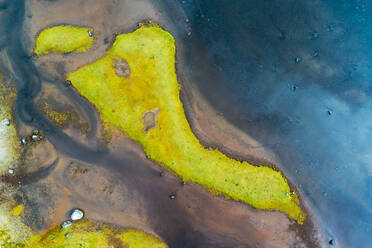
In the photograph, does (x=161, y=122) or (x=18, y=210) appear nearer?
(x=18, y=210)

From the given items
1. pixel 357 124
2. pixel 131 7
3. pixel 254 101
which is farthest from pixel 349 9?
pixel 131 7

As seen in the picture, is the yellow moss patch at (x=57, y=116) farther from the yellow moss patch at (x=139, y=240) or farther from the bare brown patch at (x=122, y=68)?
the yellow moss patch at (x=139, y=240)

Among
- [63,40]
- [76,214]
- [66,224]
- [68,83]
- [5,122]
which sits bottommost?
[66,224]

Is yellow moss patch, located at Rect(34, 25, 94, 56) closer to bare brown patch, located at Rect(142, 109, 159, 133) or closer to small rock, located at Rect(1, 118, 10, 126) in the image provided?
small rock, located at Rect(1, 118, 10, 126)

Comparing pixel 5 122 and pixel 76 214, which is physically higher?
pixel 5 122

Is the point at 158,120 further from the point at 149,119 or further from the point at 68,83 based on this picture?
the point at 68,83

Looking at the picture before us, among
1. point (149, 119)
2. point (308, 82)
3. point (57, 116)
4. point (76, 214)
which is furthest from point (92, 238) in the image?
point (308, 82)
